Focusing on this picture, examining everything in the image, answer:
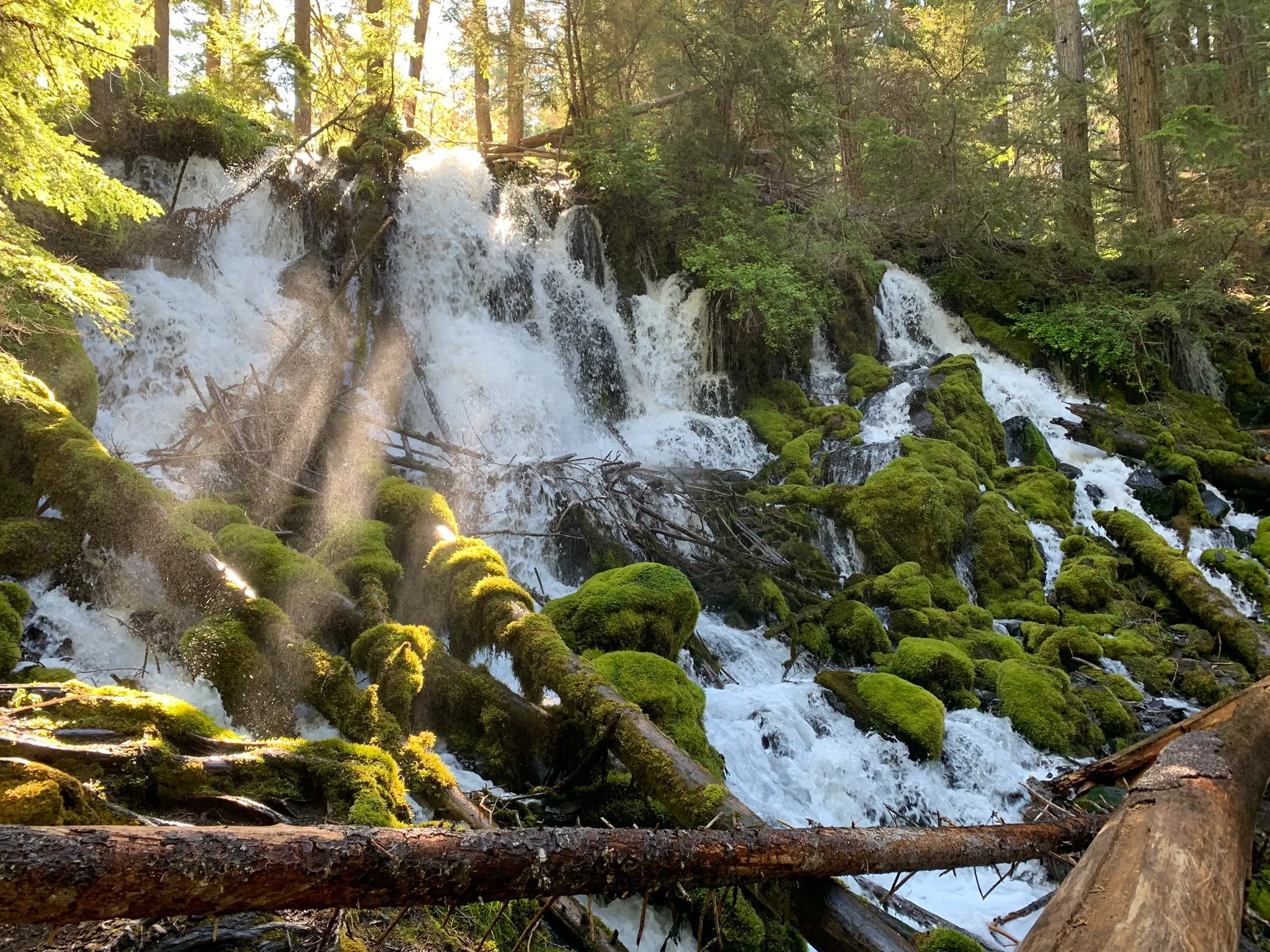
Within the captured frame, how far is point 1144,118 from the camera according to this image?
17.5m

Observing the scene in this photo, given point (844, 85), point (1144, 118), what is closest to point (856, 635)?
point (1144, 118)

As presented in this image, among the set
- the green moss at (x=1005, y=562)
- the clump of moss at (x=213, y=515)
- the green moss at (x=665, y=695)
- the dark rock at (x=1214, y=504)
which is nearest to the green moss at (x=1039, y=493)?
the green moss at (x=1005, y=562)

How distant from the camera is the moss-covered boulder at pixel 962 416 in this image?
13.0 metres

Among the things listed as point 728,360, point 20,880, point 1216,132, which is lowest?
point 20,880

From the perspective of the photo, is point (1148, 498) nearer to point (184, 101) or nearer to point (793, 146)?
point (793, 146)

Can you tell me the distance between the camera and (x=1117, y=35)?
18875 millimetres

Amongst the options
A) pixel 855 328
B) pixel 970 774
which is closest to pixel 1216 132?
pixel 855 328

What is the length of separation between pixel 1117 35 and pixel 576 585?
20.7 meters

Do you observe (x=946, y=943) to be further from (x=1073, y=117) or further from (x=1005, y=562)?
(x=1073, y=117)

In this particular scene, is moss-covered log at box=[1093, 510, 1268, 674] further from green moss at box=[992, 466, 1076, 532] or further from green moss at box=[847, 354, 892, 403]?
green moss at box=[847, 354, 892, 403]

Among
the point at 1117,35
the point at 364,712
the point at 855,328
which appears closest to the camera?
the point at 364,712

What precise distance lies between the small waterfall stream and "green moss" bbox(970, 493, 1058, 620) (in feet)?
1.76

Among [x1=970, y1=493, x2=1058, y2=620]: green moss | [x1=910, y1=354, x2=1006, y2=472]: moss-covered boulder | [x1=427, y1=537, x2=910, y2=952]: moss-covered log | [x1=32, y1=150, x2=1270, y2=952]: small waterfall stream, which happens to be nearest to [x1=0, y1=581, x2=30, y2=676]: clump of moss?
[x1=32, y1=150, x2=1270, y2=952]: small waterfall stream

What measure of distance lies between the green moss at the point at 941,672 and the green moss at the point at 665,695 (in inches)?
115
